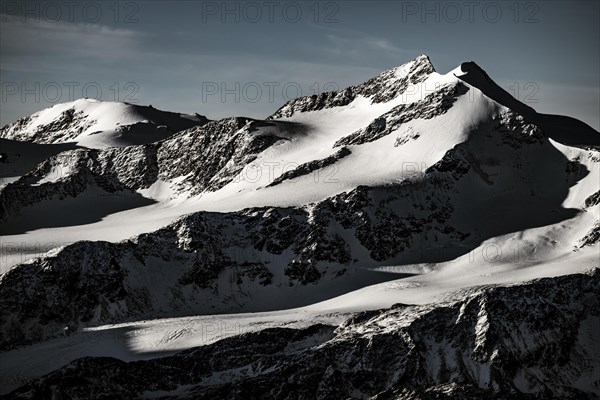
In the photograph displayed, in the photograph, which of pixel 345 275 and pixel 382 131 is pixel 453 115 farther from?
pixel 345 275

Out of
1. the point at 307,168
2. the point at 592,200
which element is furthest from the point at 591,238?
the point at 307,168

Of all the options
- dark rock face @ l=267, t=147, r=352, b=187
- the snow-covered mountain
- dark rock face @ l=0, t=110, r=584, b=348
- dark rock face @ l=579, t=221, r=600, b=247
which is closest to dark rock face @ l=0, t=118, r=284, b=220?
the snow-covered mountain

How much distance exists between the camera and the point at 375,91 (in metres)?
175

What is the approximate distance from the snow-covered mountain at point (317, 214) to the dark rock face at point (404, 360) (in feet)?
2.29

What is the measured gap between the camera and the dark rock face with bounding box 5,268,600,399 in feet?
276

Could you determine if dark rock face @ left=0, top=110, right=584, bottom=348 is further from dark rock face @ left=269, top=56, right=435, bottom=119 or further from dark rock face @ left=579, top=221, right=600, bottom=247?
dark rock face @ left=269, top=56, right=435, bottom=119

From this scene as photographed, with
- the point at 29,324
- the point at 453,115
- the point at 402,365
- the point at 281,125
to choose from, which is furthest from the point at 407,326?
the point at 281,125

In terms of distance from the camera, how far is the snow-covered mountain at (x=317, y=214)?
122 m

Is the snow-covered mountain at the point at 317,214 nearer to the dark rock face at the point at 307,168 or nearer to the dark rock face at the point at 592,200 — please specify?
the dark rock face at the point at 307,168

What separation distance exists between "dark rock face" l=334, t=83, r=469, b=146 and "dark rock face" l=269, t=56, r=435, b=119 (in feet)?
28.2

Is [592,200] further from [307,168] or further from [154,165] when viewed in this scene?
[154,165]

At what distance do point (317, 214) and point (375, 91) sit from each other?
4613 cm

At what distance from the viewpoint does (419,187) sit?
143250mm

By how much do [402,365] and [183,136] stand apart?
101m
